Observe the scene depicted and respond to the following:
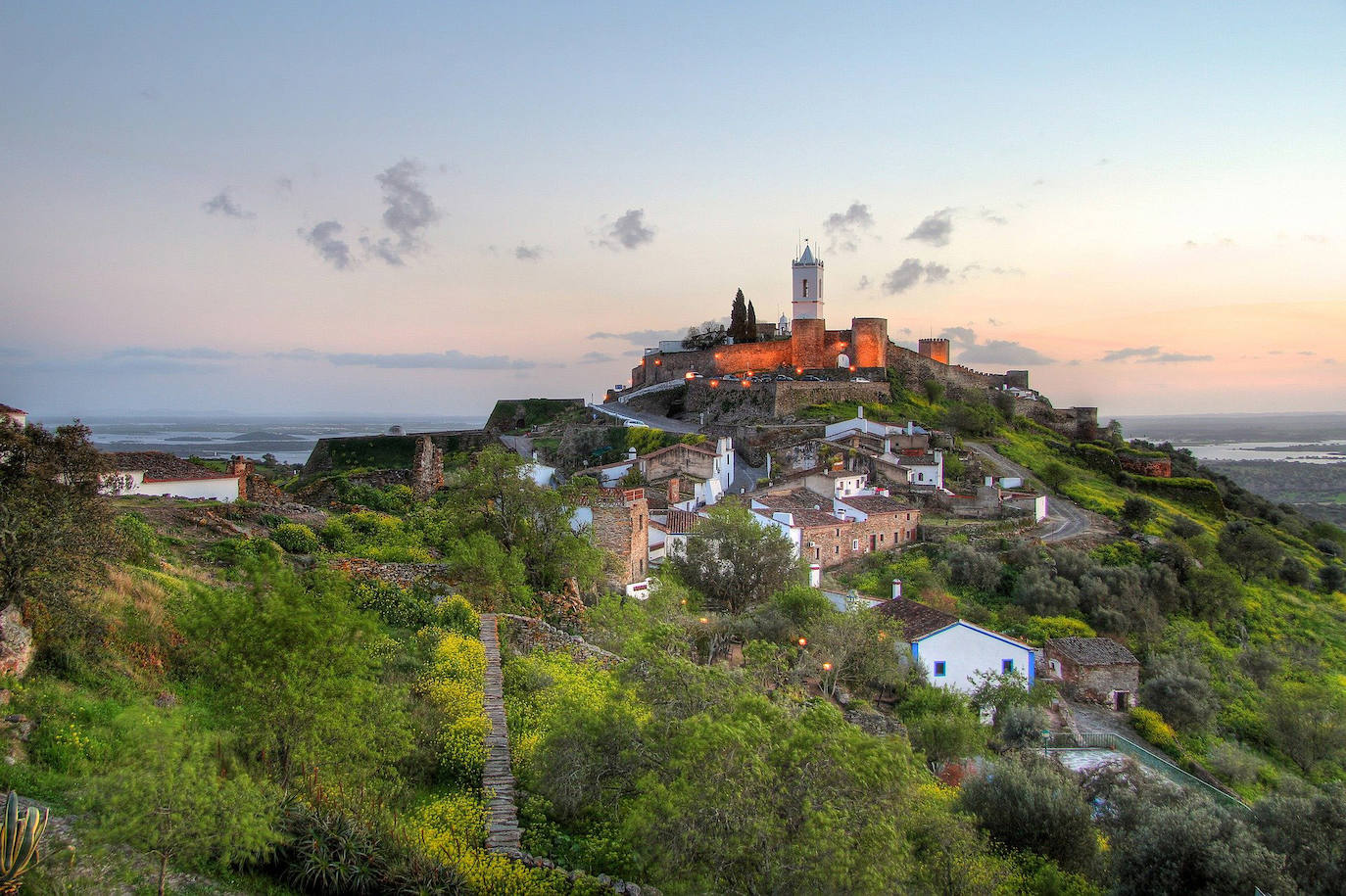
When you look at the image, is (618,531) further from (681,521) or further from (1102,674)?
(1102,674)

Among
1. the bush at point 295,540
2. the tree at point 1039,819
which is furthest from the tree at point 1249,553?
the bush at point 295,540

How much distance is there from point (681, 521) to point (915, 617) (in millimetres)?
8963

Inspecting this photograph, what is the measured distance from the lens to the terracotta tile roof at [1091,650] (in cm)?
2158

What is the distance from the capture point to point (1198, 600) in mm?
30203

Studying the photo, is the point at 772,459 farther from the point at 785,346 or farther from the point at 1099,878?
the point at 1099,878

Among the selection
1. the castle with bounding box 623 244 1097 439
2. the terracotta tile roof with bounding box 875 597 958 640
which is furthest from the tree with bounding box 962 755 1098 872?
the castle with bounding box 623 244 1097 439

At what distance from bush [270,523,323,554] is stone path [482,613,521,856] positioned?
7455 millimetres

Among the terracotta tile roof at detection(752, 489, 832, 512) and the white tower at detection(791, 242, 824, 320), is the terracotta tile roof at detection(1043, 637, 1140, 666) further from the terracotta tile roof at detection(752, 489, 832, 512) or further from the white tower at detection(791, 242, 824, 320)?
the white tower at detection(791, 242, 824, 320)

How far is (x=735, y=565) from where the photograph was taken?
78.9 feet

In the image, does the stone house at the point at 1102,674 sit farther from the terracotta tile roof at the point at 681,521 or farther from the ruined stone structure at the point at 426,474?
the ruined stone structure at the point at 426,474

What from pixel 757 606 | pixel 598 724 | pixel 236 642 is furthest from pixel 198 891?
pixel 757 606

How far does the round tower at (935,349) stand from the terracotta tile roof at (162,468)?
55.3 m

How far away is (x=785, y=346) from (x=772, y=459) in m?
20.7

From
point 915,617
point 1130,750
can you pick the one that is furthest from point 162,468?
point 1130,750
